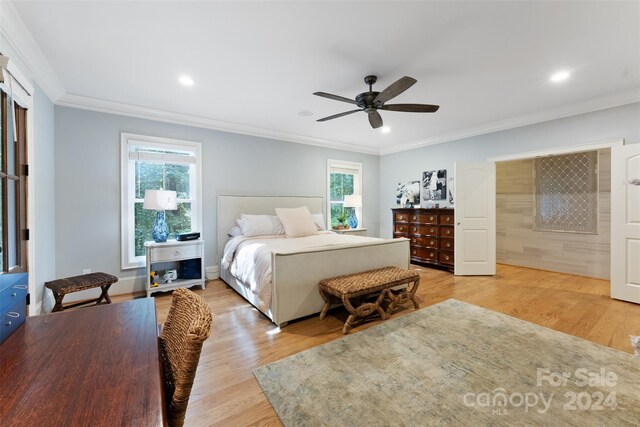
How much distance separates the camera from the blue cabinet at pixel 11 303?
93 cm

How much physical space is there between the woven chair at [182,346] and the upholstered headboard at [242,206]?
331 cm

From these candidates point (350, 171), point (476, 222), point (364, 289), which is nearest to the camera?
point (364, 289)

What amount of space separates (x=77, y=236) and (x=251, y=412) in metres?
3.29

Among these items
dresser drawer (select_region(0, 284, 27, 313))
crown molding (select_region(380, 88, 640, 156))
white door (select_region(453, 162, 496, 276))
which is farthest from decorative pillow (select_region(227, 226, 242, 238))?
crown molding (select_region(380, 88, 640, 156))

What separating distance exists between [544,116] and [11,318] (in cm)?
562

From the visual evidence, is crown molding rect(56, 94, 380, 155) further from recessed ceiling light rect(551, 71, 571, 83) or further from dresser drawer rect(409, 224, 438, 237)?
recessed ceiling light rect(551, 71, 571, 83)

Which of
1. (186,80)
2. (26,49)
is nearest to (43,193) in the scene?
(26,49)

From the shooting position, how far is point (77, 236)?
3.38 meters

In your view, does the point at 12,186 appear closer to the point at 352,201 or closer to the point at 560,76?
the point at 352,201

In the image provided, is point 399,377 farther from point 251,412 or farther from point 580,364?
point 580,364

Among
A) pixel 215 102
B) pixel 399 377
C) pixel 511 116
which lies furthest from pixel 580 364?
pixel 215 102

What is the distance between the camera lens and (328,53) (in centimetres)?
243

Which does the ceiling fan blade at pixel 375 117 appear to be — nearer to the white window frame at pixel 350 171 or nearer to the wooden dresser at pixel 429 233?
the wooden dresser at pixel 429 233

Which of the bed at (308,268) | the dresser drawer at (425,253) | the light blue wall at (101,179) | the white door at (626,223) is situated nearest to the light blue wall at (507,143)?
the white door at (626,223)
